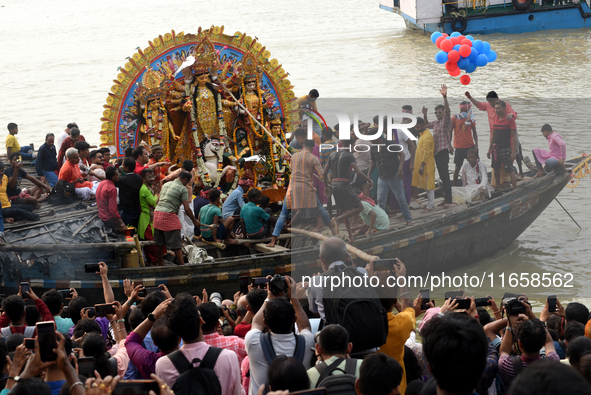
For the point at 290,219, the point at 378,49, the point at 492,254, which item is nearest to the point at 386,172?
the point at 290,219

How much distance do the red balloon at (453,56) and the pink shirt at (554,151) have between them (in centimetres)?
213

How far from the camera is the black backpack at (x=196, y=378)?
3358 millimetres

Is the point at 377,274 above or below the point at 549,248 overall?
above

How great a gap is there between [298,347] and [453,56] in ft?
28.2

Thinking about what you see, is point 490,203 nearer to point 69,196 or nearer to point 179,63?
point 179,63

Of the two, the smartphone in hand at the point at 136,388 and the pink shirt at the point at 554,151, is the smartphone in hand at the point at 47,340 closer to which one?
the smartphone in hand at the point at 136,388

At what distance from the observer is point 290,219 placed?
9.83 m

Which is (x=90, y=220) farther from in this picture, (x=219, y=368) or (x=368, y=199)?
(x=219, y=368)

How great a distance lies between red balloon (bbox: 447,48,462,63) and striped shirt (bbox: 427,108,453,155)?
1751 millimetres


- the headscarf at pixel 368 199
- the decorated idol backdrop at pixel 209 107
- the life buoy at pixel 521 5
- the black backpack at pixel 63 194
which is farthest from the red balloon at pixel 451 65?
the life buoy at pixel 521 5

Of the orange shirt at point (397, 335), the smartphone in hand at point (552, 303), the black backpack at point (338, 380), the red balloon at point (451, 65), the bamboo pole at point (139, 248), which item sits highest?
the red balloon at point (451, 65)

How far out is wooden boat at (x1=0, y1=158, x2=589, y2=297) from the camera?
8383 mm

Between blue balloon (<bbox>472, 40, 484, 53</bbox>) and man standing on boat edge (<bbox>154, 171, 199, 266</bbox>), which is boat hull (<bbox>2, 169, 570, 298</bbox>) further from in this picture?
blue balloon (<bbox>472, 40, 484, 53</bbox>)

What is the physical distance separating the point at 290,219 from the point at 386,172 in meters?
1.60
